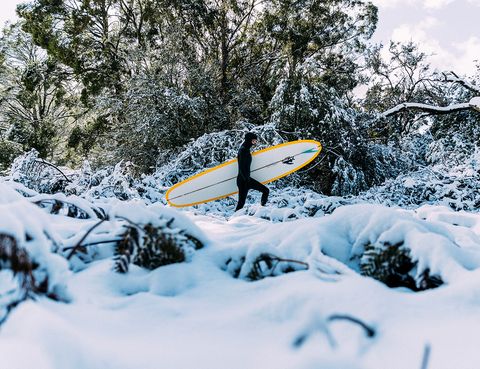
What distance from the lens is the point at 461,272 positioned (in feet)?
3.95

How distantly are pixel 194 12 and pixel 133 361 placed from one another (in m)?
14.5

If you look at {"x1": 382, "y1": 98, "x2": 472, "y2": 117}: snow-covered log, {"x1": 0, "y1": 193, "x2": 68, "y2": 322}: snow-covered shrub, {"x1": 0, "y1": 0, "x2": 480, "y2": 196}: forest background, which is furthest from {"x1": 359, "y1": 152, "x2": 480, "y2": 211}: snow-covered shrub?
{"x1": 0, "y1": 193, "x2": 68, "y2": 322}: snow-covered shrub

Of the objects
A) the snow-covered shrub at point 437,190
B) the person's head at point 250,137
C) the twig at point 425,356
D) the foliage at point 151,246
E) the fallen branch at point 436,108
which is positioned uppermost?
the fallen branch at point 436,108

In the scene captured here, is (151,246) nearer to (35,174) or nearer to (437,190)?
(35,174)

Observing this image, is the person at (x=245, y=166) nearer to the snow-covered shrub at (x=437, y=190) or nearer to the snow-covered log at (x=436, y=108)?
the snow-covered shrub at (x=437, y=190)

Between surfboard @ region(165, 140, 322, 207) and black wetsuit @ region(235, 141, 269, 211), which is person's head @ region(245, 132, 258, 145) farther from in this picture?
surfboard @ region(165, 140, 322, 207)

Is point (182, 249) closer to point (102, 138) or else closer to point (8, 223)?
point (8, 223)

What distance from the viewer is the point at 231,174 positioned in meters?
7.12

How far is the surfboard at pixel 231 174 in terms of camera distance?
280 inches

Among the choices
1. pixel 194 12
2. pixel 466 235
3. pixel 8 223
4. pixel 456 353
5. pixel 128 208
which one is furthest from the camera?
pixel 194 12

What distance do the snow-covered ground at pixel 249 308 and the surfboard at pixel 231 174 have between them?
219 inches

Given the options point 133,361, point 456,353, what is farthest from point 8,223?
point 456,353

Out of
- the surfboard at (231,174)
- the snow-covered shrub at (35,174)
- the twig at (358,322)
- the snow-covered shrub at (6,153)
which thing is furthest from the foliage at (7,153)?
the twig at (358,322)

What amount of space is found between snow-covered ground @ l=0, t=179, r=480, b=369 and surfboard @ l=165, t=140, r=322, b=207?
219 inches
